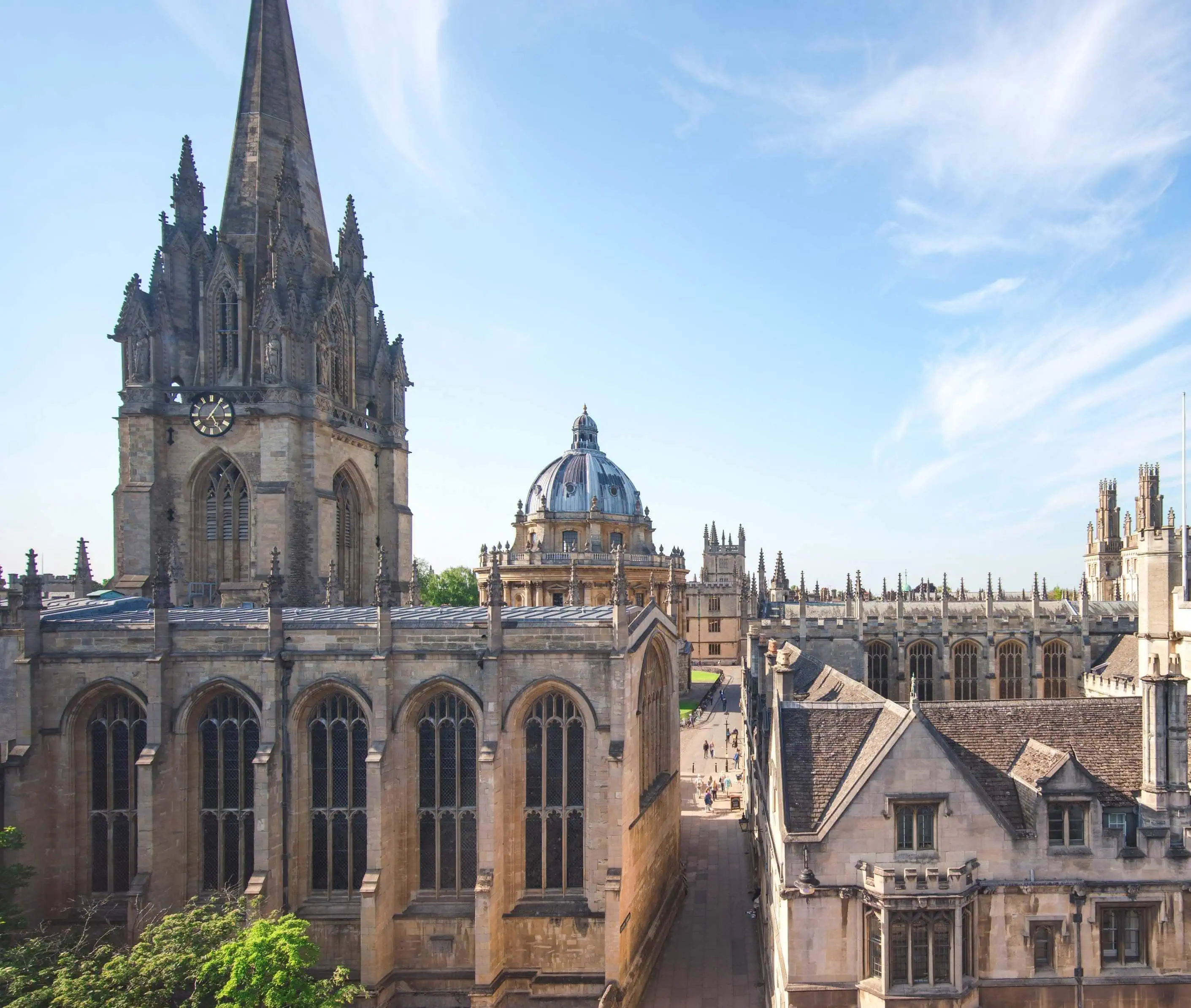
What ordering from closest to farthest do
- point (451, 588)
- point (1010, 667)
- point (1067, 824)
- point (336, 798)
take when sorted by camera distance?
point (1067, 824), point (336, 798), point (1010, 667), point (451, 588)

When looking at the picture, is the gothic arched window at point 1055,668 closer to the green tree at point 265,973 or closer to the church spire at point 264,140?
the green tree at point 265,973

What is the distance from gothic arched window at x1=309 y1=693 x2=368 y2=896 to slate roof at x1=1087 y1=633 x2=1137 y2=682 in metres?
46.4

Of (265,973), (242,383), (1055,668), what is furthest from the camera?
(1055,668)

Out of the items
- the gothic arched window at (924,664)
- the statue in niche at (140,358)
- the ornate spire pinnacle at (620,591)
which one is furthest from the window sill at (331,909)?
the gothic arched window at (924,664)

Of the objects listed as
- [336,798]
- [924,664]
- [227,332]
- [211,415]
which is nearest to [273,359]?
[227,332]

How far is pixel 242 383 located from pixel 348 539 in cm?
1003

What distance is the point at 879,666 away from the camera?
61.7 metres

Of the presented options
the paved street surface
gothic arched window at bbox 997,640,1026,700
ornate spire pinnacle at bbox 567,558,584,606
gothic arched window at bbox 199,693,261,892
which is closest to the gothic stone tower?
gothic arched window at bbox 199,693,261,892

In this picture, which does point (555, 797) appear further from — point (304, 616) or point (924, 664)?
point (924, 664)

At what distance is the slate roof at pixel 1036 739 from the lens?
21.7 metres

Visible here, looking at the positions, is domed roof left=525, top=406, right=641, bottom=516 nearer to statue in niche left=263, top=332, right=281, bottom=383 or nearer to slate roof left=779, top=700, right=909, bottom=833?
statue in niche left=263, top=332, right=281, bottom=383

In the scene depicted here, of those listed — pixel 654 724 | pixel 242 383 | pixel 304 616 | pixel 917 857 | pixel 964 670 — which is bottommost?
pixel 964 670

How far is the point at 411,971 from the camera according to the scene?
85.2 feet

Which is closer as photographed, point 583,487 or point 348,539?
point 348,539
